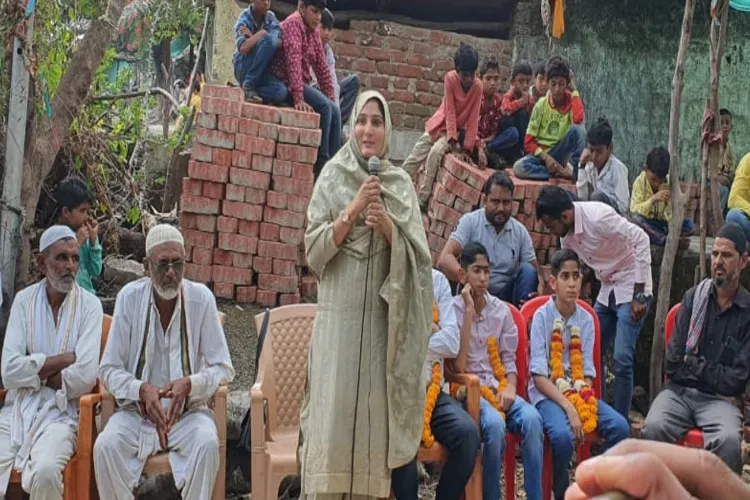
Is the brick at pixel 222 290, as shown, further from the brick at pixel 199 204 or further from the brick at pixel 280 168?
the brick at pixel 280 168

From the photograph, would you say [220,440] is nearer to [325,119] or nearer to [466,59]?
[325,119]

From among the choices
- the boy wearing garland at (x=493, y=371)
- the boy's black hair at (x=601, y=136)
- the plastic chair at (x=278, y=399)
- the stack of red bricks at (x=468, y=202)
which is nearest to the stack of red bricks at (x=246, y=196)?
the stack of red bricks at (x=468, y=202)

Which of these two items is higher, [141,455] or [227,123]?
[227,123]

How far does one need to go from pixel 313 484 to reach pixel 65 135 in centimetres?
343

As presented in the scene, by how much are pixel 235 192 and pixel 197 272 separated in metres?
0.66

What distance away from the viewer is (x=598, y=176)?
7977 mm

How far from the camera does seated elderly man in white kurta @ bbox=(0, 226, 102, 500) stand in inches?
193

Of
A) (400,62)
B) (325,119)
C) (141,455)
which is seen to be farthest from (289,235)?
(400,62)

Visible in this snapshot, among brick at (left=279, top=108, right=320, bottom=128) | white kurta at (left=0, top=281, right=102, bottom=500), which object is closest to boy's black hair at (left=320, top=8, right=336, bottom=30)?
brick at (left=279, top=108, right=320, bottom=128)

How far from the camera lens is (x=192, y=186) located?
749 cm

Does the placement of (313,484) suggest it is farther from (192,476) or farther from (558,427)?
(558,427)

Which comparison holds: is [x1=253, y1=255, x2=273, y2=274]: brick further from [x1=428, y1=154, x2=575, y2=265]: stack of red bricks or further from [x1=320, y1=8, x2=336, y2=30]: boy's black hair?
[x1=320, y1=8, x2=336, y2=30]: boy's black hair

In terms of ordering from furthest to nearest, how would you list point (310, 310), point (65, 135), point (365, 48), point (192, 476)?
point (365, 48), point (65, 135), point (310, 310), point (192, 476)

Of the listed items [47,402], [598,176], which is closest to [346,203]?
[47,402]
